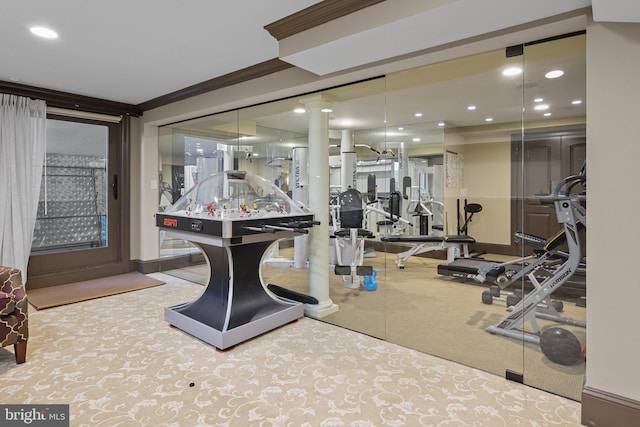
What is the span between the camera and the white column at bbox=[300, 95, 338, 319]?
3504mm

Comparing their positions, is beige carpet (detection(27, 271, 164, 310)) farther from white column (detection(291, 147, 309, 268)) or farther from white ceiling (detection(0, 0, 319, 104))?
white ceiling (detection(0, 0, 319, 104))

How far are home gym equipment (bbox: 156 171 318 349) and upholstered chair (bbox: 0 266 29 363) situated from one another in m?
1.05

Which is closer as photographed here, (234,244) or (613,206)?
(613,206)

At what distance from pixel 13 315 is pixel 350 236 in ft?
9.03

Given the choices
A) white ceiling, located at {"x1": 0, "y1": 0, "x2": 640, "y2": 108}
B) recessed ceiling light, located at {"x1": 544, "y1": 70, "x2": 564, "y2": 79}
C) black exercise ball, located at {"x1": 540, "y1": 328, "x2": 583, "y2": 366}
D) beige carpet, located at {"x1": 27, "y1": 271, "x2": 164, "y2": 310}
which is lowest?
beige carpet, located at {"x1": 27, "y1": 271, "x2": 164, "y2": 310}

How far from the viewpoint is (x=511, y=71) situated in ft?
7.88

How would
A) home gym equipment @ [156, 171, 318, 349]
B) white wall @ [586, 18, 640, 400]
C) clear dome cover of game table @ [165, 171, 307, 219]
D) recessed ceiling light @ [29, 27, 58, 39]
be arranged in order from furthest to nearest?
clear dome cover of game table @ [165, 171, 307, 219] < home gym equipment @ [156, 171, 318, 349] < recessed ceiling light @ [29, 27, 58, 39] < white wall @ [586, 18, 640, 400]

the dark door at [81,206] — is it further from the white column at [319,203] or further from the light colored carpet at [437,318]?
the white column at [319,203]

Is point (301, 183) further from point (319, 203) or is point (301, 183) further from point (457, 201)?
point (457, 201)

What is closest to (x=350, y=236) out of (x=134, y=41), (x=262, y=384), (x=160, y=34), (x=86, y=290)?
(x=262, y=384)

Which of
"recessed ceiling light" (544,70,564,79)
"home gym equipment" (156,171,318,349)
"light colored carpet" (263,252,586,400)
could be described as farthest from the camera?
"home gym equipment" (156,171,318,349)

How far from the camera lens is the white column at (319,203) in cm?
350
